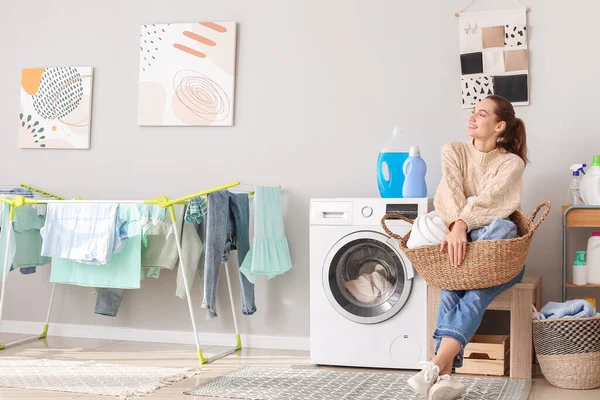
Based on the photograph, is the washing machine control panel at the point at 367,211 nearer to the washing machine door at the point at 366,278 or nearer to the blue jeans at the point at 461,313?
the washing machine door at the point at 366,278

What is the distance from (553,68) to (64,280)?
257 centimetres

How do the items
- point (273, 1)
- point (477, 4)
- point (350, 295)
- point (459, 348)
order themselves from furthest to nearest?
point (273, 1), point (477, 4), point (350, 295), point (459, 348)

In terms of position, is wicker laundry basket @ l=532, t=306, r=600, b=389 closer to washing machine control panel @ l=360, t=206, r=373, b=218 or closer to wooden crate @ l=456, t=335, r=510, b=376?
wooden crate @ l=456, t=335, r=510, b=376

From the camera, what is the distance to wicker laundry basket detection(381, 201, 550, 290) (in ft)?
9.58

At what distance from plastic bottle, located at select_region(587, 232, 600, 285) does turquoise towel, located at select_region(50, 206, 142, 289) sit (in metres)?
2.05

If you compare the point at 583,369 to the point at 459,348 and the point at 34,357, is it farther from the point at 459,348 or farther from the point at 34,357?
the point at 34,357

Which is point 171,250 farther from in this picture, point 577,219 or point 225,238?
point 577,219

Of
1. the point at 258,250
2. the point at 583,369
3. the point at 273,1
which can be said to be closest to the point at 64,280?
the point at 258,250

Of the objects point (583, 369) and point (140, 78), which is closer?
point (583, 369)

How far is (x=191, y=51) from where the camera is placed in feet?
13.6

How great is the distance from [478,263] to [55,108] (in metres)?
2.64

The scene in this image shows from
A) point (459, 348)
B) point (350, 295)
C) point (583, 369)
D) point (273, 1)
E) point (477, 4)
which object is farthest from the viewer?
point (273, 1)

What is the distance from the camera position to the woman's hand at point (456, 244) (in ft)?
9.64

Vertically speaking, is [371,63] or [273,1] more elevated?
[273,1]
